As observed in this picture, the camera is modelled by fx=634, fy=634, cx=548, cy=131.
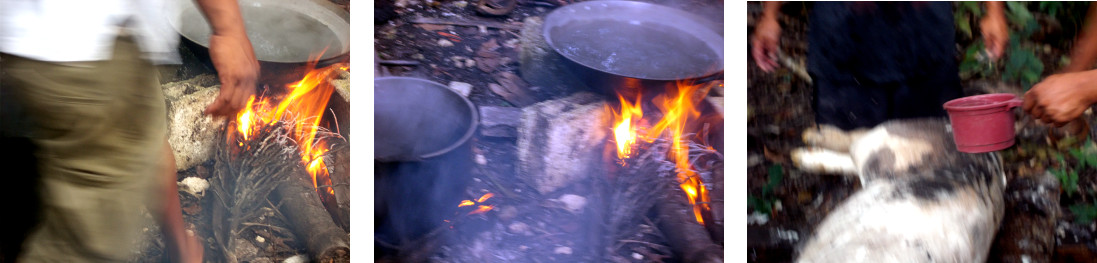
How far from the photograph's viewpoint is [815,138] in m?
1.64

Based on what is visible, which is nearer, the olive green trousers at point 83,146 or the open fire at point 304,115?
the olive green trousers at point 83,146

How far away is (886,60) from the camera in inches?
64.1

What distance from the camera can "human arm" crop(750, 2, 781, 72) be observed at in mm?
1658

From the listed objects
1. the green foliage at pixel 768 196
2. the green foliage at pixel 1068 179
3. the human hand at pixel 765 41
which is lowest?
the green foliage at pixel 768 196

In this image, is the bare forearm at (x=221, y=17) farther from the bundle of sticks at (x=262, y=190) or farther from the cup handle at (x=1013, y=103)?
the cup handle at (x=1013, y=103)

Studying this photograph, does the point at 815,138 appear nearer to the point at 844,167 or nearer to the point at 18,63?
the point at 844,167

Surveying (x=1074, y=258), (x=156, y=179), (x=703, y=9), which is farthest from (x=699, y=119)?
(x=156, y=179)

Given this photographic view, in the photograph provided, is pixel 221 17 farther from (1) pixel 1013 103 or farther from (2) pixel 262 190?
(1) pixel 1013 103

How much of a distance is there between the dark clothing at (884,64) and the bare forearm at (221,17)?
58.5 inches

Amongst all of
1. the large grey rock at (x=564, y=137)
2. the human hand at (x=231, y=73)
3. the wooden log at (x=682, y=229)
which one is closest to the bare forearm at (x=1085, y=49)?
the wooden log at (x=682, y=229)

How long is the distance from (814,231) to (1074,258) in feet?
2.11

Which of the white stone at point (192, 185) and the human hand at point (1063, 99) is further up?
the human hand at point (1063, 99)

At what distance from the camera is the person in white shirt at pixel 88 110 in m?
1.49

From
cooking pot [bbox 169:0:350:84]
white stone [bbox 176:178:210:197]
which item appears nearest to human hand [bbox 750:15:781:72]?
cooking pot [bbox 169:0:350:84]
